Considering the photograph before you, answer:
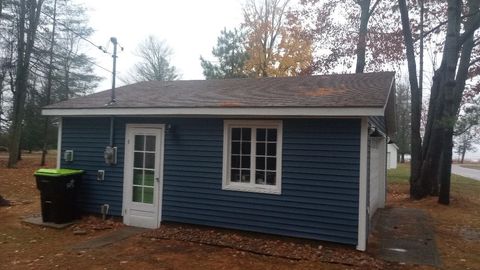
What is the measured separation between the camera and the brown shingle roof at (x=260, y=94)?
6.39 meters

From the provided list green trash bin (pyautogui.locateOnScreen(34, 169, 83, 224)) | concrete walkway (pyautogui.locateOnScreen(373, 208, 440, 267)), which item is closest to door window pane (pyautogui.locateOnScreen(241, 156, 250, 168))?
concrete walkway (pyautogui.locateOnScreen(373, 208, 440, 267))

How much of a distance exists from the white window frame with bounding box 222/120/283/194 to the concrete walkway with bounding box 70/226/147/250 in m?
2.04

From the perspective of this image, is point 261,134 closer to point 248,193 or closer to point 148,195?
point 248,193

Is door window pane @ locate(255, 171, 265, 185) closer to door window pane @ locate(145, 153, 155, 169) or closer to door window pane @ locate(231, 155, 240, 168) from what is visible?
door window pane @ locate(231, 155, 240, 168)

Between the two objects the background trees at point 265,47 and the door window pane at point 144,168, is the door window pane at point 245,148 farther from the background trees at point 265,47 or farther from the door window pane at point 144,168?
the background trees at point 265,47

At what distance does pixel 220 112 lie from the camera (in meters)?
6.76

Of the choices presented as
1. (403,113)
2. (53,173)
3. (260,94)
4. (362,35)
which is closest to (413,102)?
(362,35)

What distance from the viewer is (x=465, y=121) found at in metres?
9.52

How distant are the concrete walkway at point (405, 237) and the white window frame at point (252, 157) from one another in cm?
208

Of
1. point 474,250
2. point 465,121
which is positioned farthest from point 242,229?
point 465,121

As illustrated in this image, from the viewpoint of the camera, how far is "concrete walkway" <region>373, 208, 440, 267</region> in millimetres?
5980

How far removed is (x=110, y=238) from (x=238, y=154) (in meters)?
2.83

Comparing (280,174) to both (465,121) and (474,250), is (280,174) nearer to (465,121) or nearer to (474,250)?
(474,250)

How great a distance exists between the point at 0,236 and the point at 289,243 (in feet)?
17.5
